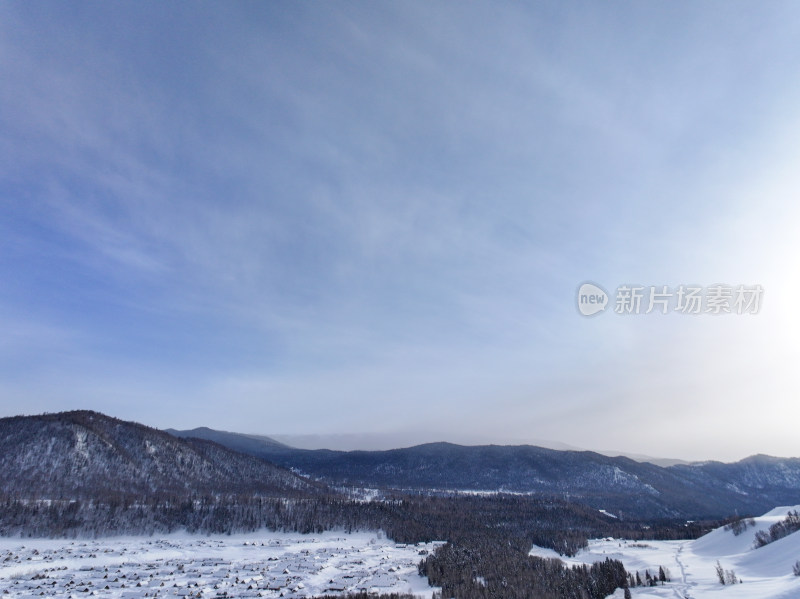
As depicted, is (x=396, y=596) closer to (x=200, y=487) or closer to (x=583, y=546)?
(x=583, y=546)

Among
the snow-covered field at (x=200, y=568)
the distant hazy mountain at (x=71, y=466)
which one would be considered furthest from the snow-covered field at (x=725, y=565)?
the distant hazy mountain at (x=71, y=466)

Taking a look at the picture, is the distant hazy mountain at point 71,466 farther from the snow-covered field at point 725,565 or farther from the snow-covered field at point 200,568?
the snow-covered field at point 725,565

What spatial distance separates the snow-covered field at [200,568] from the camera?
60.3 metres

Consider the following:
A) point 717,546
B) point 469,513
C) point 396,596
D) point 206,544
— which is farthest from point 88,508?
point 717,546

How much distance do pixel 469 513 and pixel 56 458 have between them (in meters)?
158

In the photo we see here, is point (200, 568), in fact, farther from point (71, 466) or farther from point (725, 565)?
point (71, 466)

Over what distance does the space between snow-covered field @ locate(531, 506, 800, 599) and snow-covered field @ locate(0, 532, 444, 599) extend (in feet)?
103

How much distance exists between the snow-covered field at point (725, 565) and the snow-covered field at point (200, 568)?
103 feet

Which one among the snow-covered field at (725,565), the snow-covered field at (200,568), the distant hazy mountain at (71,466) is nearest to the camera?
the snow-covered field at (725,565)

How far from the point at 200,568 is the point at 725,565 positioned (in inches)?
3157

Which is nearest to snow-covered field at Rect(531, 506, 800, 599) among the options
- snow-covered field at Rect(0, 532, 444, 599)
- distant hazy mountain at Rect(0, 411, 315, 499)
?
snow-covered field at Rect(0, 532, 444, 599)

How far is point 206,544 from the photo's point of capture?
11469 centimetres

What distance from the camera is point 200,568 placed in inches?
3071

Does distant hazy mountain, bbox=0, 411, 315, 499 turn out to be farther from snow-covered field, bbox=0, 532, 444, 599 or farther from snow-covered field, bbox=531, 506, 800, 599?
snow-covered field, bbox=531, 506, 800, 599
